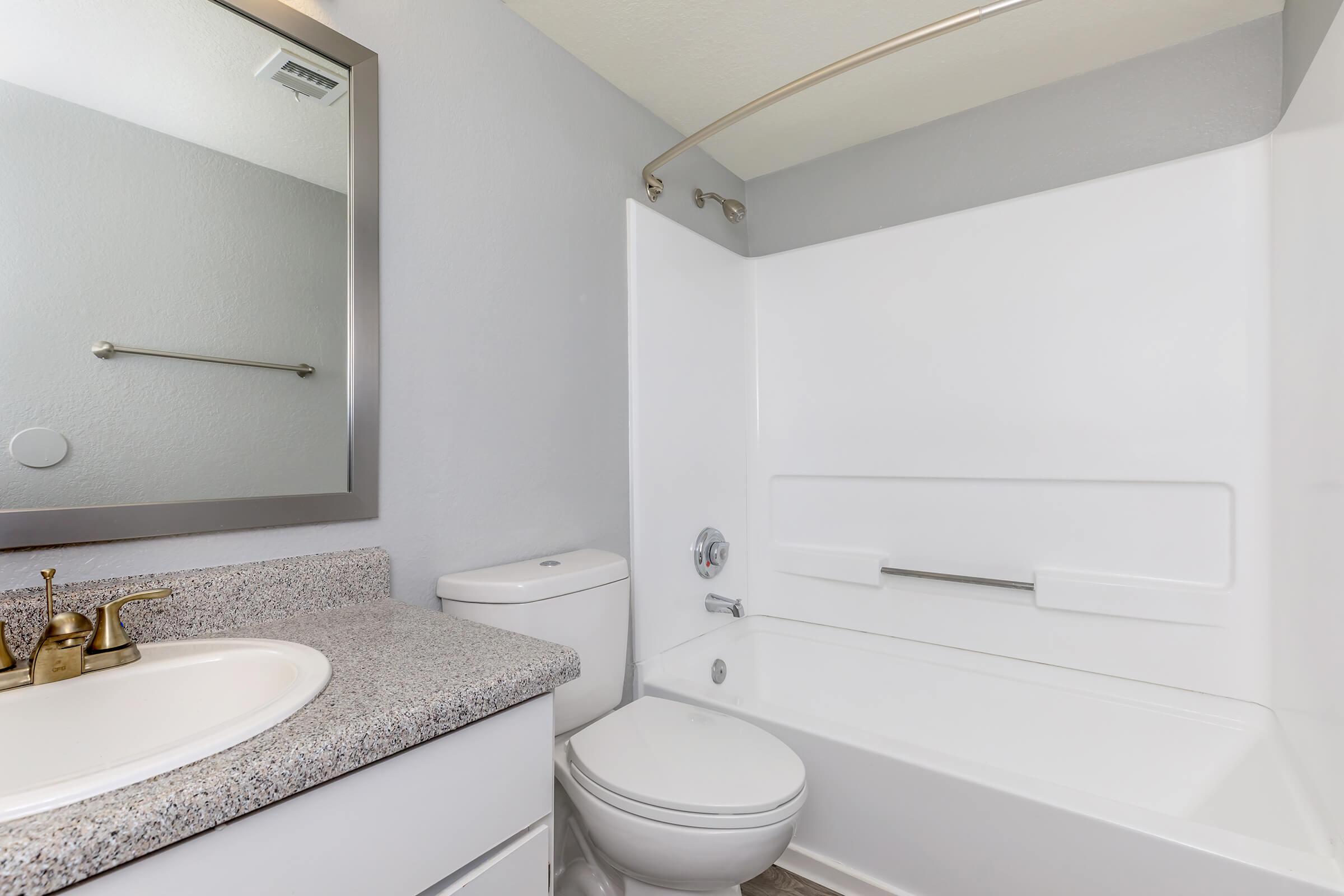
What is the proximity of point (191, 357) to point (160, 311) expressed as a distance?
78 millimetres

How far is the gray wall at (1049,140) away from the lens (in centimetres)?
165

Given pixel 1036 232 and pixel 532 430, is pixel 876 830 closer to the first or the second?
pixel 532 430

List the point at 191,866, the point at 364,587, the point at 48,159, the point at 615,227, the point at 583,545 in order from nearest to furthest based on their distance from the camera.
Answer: the point at 191,866 → the point at 48,159 → the point at 364,587 → the point at 583,545 → the point at 615,227

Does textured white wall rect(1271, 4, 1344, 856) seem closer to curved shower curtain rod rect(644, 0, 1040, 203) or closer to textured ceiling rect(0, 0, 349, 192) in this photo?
curved shower curtain rod rect(644, 0, 1040, 203)

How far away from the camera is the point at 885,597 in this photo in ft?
6.86

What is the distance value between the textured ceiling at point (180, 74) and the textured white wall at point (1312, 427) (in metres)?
1.89

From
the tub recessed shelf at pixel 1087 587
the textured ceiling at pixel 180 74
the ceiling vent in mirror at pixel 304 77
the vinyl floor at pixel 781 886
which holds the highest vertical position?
the ceiling vent in mirror at pixel 304 77

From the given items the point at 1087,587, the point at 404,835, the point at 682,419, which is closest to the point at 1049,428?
the point at 1087,587

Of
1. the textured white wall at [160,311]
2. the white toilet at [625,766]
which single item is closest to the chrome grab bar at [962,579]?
the white toilet at [625,766]

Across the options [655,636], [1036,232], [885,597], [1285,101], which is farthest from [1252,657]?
[655,636]

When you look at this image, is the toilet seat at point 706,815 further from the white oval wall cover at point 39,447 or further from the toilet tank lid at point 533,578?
the white oval wall cover at point 39,447

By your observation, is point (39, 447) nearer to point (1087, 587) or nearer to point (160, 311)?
point (160, 311)

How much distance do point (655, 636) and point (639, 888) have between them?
720 mm

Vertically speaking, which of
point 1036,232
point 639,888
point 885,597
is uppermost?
point 1036,232
